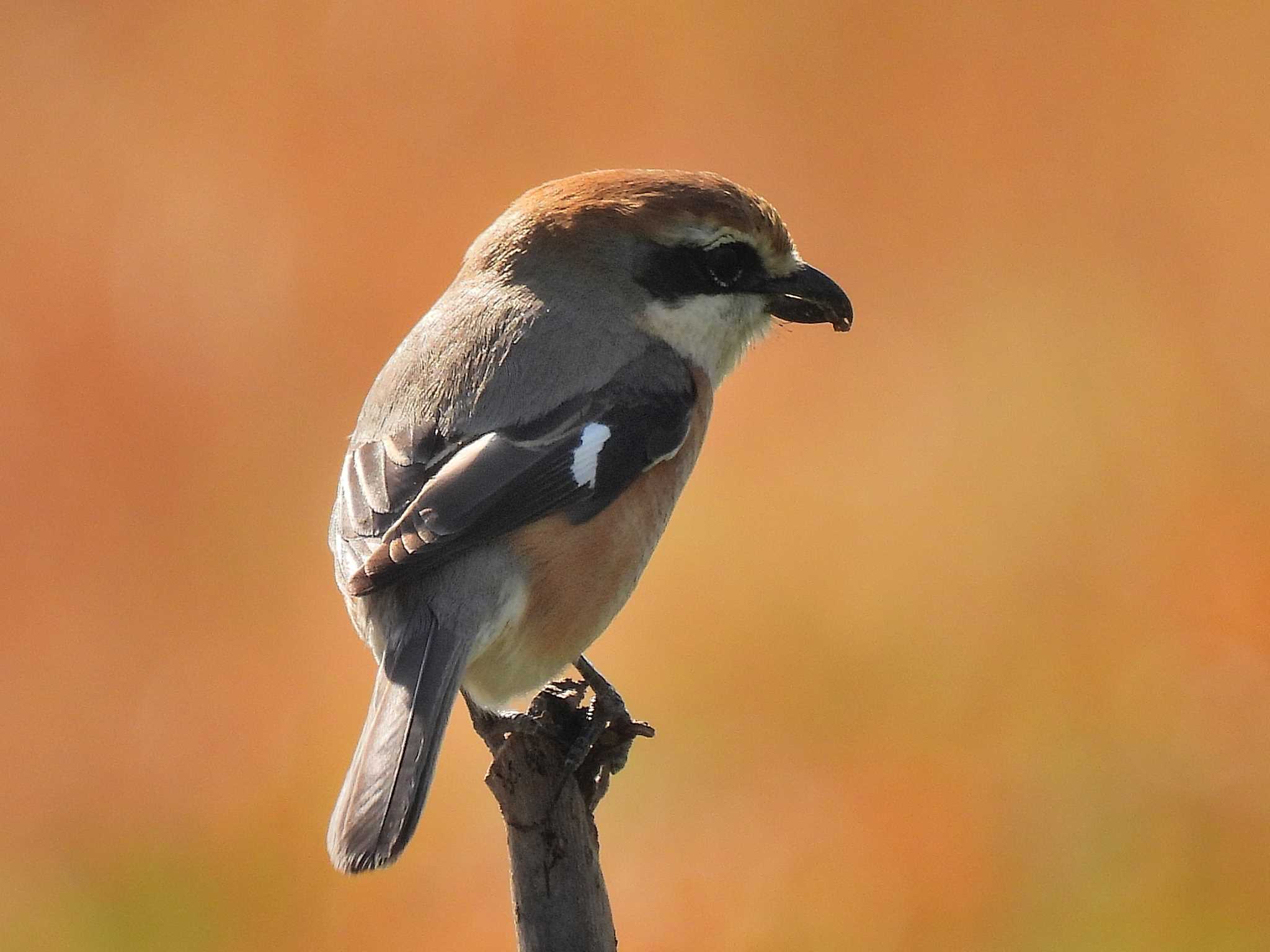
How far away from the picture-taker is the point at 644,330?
3188 mm

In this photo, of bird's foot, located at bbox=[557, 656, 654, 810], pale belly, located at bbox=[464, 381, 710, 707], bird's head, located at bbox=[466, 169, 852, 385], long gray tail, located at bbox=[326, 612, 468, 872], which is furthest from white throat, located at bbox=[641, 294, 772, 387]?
long gray tail, located at bbox=[326, 612, 468, 872]

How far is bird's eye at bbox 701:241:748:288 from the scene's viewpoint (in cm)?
321

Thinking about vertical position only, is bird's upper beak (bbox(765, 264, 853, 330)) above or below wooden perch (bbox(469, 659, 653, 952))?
above

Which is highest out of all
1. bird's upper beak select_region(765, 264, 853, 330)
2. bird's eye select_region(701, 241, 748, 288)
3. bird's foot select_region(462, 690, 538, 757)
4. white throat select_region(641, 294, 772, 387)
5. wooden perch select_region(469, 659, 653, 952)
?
bird's eye select_region(701, 241, 748, 288)

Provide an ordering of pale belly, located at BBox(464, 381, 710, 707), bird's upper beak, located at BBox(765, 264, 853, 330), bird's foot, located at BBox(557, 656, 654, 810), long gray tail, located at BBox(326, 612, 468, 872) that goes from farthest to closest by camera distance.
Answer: bird's upper beak, located at BBox(765, 264, 853, 330)
pale belly, located at BBox(464, 381, 710, 707)
bird's foot, located at BBox(557, 656, 654, 810)
long gray tail, located at BBox(326, 612, 468, 872)

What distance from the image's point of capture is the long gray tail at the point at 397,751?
2264mm

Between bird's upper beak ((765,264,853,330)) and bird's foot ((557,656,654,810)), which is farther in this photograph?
bird's upper beak ((765,264,853,330))

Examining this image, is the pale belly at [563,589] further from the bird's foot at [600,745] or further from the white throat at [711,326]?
the white throat at [711,326]

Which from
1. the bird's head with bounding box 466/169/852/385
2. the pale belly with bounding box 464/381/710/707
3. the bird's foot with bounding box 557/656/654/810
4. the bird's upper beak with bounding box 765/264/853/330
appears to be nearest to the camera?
the bird's foot with bounding box 557/656/654/810

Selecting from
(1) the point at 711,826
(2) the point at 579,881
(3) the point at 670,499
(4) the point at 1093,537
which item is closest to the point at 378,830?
(2) the point at 579,881

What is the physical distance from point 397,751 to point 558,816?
27 cm

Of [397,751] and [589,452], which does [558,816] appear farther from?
[589,452]

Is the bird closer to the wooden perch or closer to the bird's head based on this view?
the bird's head

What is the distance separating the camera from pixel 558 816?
7.94ft
